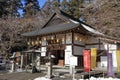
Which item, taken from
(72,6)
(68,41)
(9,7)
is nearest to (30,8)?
(9,7)

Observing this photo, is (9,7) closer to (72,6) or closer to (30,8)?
(30,8)

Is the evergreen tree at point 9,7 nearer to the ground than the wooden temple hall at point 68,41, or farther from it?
farther from it

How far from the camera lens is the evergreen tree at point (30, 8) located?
144 feet

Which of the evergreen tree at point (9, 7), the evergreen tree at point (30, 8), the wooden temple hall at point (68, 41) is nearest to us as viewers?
the wooden temple hall at point (68, 41)

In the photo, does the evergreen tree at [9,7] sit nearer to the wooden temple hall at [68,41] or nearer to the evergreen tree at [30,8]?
the evergreen tree at [30,8]

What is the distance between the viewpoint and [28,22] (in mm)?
32594

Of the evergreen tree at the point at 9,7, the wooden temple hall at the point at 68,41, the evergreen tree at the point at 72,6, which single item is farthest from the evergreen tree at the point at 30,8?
the wooden temple hall at the point at 68,41

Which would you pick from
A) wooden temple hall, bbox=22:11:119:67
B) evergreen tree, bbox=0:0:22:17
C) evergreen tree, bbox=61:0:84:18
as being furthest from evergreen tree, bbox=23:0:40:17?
wooden temple hall, bbox=22:11:119:67

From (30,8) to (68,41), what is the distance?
97.0ft

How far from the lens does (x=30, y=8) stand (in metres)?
47.2

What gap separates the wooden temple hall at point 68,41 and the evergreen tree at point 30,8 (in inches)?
798

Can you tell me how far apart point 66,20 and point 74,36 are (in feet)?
13.4

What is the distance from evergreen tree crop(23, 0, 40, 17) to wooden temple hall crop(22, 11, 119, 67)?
66.5 ft

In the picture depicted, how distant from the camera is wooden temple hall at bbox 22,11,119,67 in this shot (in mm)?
19516
